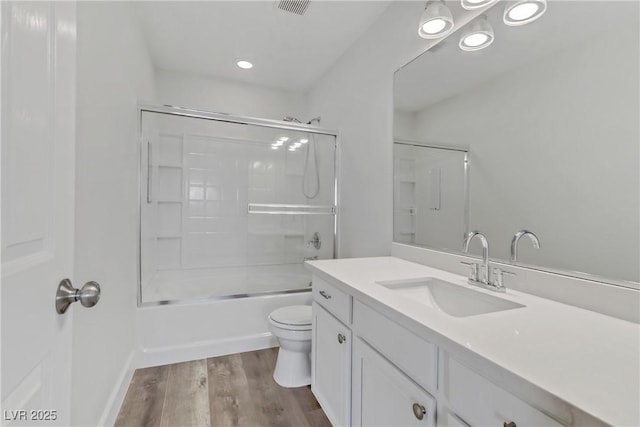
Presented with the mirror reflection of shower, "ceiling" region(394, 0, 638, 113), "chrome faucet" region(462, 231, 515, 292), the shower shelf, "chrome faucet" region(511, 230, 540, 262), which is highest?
"ceiling" region(394, 0, 638, 113)

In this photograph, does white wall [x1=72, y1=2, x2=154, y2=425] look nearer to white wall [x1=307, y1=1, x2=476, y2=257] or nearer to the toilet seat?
the toilet seat

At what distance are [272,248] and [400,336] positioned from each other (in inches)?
89.9

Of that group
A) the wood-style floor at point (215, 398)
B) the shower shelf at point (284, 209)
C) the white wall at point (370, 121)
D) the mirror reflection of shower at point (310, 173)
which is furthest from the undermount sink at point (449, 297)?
the mirror reflection of shower at point (310, 173)

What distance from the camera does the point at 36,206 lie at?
0.52 meters

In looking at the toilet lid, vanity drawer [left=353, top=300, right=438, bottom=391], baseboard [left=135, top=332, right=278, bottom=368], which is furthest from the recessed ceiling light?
vanity drawer [left=353, top=300, right=438, bottom=391]

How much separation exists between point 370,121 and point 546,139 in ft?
4.16

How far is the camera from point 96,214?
128 cm

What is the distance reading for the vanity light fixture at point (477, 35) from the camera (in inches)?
53.4

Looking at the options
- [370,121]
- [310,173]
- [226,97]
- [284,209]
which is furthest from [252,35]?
[284,209]

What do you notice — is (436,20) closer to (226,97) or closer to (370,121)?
(370,121)

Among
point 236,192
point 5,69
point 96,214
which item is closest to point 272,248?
point 236,192

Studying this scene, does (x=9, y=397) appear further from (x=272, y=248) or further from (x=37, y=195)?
(x=272, y=248)

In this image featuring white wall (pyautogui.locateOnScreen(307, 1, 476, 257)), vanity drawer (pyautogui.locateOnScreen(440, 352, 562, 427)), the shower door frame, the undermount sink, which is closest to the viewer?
vanity drawer (pyautogui.locateOnScreen(440, 352, 562, 427))

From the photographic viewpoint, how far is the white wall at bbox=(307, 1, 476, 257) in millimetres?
1928
